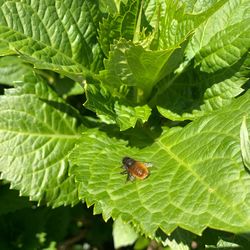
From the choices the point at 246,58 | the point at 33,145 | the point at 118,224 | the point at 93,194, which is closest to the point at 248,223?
the point at 93,194

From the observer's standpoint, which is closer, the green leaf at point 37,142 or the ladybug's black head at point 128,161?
the ladybug's black head at point 128,161

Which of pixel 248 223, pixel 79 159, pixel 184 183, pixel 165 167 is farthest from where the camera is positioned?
pixel 79 159

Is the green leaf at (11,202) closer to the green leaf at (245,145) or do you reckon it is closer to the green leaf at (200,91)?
the green leaf at (200,91)

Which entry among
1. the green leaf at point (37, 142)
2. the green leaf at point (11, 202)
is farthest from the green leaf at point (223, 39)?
the green leaf at point (11, 202)

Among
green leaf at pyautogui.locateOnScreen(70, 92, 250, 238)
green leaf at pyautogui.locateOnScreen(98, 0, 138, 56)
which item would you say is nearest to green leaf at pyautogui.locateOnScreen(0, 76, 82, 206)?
green leaf at pyautogui.locateOnScreen(70, 92, 250, 238)

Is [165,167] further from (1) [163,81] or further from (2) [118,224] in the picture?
(2) [118,224]

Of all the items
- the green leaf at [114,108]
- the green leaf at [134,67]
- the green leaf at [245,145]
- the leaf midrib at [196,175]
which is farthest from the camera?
the green leaf at [114,108]
